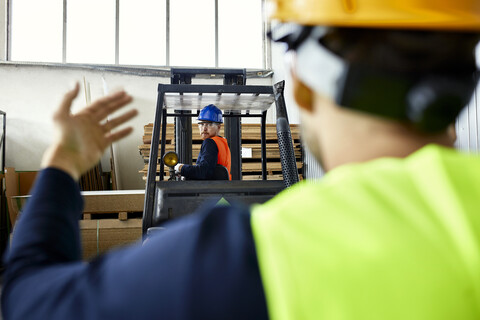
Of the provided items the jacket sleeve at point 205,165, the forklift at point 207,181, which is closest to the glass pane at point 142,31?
the forklift at point 207,181

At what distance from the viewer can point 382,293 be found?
0.45 meters

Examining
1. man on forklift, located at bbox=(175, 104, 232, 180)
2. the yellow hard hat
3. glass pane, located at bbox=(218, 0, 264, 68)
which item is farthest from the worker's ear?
glass pane, located at bbox=(218, 0, 264, 68)

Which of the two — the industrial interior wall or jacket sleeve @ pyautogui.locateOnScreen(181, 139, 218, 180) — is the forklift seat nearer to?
jacket sleeve @ pyautogui.locateOnScreen(181, 139, 218, 180)

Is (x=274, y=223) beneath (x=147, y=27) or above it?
beneath

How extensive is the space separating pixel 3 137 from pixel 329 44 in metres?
9.56

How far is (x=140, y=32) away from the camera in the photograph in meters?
10.1

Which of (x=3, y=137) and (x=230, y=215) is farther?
(x=3, y=137)

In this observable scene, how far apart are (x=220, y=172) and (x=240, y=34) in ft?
24.8

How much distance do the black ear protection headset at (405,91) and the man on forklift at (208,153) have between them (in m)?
2.94

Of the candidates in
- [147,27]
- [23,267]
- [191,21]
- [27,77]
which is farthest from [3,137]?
[23,267]

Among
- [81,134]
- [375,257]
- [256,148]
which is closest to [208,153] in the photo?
[81,134]

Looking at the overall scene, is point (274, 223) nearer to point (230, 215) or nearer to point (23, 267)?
point (230, 215)

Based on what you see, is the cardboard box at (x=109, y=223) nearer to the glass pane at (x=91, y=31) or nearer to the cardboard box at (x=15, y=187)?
the cardboard box at (x=15, y=187)

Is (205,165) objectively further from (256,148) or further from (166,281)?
(256,148)
